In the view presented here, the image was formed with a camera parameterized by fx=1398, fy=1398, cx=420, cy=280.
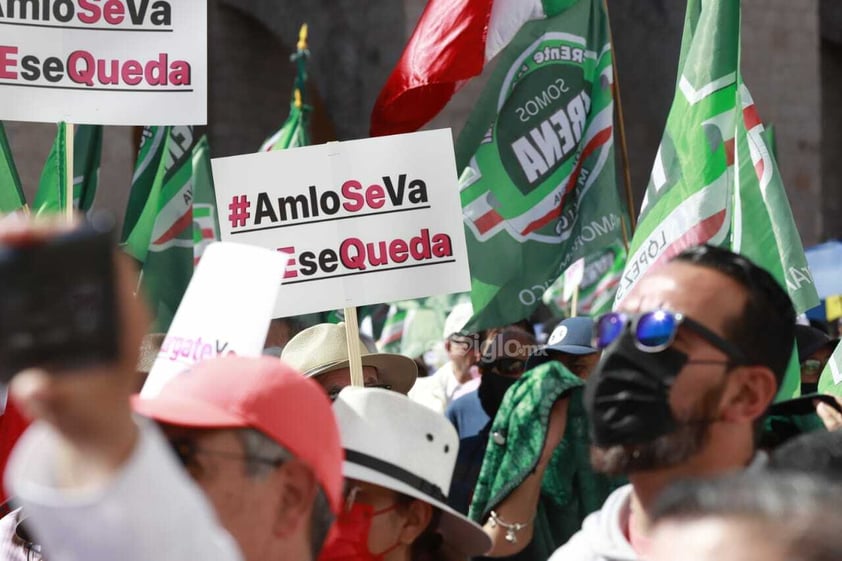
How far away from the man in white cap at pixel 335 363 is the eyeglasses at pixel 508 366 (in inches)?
40.8

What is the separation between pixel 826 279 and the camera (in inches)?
350

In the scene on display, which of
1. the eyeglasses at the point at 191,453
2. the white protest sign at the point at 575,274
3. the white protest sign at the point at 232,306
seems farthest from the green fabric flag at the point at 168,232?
the eyeglasses at the point at 191,453

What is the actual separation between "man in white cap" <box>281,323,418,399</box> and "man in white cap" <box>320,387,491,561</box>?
4.24 feet

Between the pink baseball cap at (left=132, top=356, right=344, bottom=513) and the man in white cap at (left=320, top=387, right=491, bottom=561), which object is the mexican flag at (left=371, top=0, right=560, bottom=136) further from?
the pink baseball cap at (left=132, top=356, right=344, bottom=513)

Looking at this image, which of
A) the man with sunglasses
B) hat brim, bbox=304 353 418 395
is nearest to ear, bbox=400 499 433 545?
the man with sunglasses

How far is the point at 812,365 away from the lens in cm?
585

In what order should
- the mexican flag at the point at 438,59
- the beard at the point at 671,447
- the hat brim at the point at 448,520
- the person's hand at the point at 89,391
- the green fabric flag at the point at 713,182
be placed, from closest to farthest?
1. the person's hand at the point at 89,391
2. the beard at the point at 671,447
3. the hat brim at the point at 448,520
4. the green fabric flag at the point at 713,182
5. the mexican flag at the point at 438,59

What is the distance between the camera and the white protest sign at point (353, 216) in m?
3.97

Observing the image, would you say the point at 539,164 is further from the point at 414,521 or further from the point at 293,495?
the point at 293,495

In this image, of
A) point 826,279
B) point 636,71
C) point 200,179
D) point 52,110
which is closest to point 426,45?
point 52,110

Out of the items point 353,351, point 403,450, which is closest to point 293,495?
point 403,450

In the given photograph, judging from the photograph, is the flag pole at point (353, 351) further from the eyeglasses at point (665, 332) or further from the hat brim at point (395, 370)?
the eyeglasses at point (665, 332)

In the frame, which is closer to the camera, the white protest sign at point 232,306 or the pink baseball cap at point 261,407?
the pink baseball cap at point 261,407

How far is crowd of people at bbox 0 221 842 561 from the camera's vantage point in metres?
1.19
